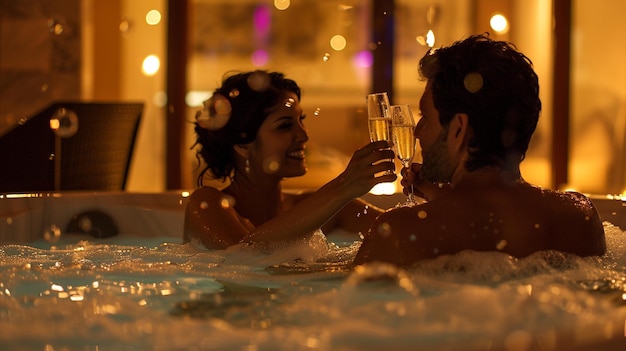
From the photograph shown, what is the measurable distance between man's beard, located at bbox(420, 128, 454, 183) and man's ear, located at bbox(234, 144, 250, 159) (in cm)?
78

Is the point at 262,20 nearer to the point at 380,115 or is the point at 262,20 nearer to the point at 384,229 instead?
the point at 380,115

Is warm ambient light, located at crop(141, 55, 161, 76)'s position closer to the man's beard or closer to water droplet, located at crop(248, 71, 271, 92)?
water droplet, located at crop(248, 71, 271, 92)

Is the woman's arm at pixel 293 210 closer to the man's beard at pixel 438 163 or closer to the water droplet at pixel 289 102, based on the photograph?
the man's beard at pixel 438 163

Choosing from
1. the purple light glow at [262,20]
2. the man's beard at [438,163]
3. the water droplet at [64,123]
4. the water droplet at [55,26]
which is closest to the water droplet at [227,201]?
the man's beard at [438,163]

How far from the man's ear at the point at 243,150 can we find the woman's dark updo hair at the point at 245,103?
0.01 metres

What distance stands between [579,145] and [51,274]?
3.97 m

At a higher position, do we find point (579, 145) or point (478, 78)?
point (478, 78)

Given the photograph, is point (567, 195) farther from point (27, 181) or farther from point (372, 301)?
point (27, 181)

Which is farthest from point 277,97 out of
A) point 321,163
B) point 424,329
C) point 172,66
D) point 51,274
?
point 321,163

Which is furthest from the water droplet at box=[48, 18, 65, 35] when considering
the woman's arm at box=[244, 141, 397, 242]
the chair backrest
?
the woman's arm at box=[244, 141, 397, 242]

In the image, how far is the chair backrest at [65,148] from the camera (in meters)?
3.51

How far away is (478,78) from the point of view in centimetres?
183

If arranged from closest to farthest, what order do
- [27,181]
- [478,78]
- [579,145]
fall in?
[478,78] → [27,181] → [579,145]

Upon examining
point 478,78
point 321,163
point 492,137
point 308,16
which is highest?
point 308,16
